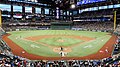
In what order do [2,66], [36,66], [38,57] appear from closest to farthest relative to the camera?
[2,66] < [36,66] < [38,57]

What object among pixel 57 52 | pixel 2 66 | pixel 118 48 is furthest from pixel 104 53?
pixel 2 66

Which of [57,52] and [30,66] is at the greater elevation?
[30,66]

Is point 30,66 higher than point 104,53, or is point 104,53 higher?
point 30,66

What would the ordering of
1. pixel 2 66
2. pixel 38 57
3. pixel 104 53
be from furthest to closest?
pixel 104 53 < pixel 38 57 < pixel 2 66

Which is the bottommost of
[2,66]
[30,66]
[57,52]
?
[57,52]

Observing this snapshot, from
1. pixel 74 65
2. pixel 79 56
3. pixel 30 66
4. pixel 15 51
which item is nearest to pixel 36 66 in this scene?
pixel 30 66

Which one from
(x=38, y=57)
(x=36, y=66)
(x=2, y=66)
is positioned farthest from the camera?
(x=38, y=57)

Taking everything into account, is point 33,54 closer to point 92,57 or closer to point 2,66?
point 92,57

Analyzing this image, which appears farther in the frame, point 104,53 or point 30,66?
point 104,53

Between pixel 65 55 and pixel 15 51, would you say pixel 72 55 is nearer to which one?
pixel 65 55
